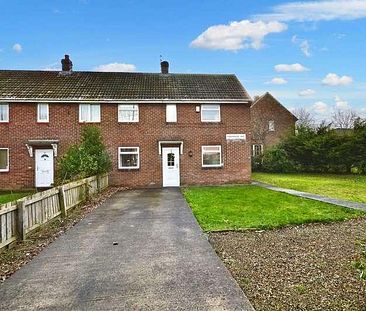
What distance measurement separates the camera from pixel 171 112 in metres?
23.7

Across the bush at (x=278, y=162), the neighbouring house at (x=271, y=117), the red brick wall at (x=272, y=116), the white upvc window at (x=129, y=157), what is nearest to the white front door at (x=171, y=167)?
the white upvc window at (x=129, y=157)

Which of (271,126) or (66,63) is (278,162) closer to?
(271,126)

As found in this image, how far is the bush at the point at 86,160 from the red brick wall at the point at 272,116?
91.9 ft

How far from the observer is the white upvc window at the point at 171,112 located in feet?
77.5

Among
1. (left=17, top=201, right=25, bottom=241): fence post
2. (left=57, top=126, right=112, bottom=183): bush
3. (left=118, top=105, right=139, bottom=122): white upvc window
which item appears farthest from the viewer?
(left=118, top=105, right=139, bottom=122): white upvc window

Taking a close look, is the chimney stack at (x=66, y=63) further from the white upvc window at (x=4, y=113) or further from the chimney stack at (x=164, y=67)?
the chimney stack at (x=164, y=67)

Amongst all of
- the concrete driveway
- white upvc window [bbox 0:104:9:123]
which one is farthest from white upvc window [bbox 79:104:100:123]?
the concrete driveway

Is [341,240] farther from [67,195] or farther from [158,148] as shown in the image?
[158,148]

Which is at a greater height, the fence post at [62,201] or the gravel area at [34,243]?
the fence post at [62,201]

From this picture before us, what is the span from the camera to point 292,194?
17.3 meters

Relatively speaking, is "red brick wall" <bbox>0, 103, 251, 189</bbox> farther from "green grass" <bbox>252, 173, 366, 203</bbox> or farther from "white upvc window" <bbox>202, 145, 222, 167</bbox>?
"green grass" <bbox>252, 173, 366, 203</bbox>

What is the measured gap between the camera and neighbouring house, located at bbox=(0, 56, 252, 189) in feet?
74.0

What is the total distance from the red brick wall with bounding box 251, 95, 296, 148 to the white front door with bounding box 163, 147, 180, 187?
23.5 m

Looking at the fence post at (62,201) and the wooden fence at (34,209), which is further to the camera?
the fence post at (62,201)
